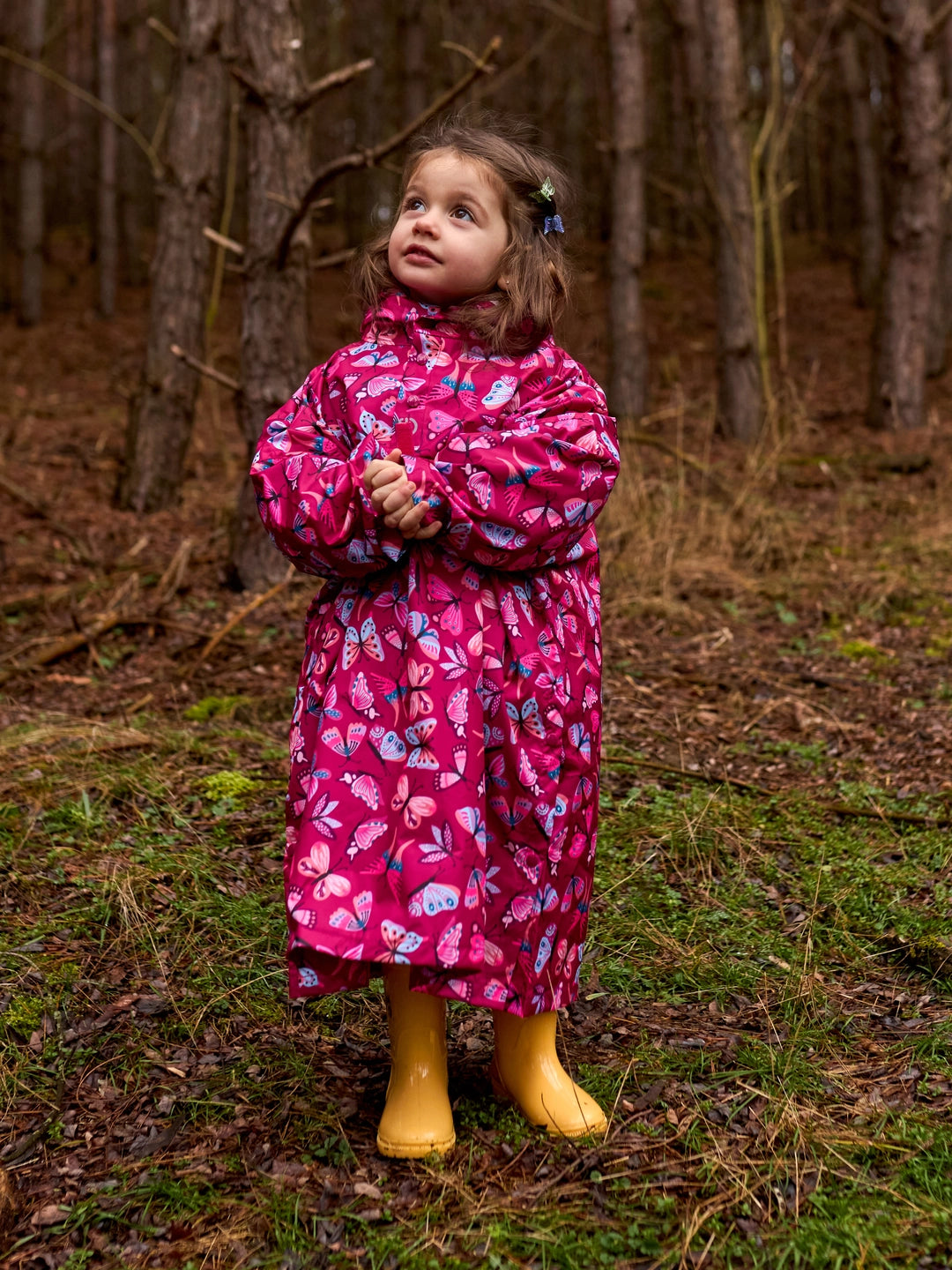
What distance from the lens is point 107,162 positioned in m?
14.8

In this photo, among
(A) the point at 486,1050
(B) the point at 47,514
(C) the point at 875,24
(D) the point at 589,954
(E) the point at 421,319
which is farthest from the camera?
(C) the point at 875,24

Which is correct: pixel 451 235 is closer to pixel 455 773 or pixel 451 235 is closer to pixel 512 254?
pixel 512 254

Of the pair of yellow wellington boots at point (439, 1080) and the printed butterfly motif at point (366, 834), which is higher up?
the printed butterfly motif at point (366, 834)

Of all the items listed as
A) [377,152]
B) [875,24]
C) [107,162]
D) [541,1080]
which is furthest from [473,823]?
[107,162]

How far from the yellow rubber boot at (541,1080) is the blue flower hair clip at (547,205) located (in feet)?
4.58

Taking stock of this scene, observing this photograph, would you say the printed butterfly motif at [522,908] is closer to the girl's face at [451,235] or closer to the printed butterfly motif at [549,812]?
the printed butterfly motif at [549,812]

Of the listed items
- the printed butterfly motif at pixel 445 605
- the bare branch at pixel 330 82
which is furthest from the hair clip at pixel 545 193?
the bare branch at pixel 330 82

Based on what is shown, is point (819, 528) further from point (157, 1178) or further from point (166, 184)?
point (157, 1178)

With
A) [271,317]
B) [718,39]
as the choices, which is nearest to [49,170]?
[718,39]

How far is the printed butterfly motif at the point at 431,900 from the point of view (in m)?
1.82

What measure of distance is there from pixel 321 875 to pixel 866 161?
15295 mm

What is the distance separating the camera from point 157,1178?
77.0 inches

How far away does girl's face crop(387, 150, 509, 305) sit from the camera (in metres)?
1.99

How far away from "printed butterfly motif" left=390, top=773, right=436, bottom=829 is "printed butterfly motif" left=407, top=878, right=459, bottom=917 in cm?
10
